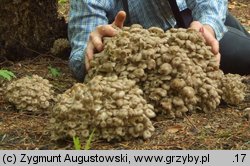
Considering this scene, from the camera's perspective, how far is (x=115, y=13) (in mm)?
4586

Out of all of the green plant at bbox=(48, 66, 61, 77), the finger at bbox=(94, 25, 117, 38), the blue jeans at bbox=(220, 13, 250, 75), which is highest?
the finger at bbox=(94, 25, 117, 38)

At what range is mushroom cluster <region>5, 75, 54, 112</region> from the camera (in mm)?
3959

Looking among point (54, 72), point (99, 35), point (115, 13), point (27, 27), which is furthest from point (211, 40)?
point (27, 27)

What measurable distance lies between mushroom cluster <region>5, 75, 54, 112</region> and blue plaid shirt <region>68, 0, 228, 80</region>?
0.40 m

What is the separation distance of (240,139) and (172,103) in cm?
56

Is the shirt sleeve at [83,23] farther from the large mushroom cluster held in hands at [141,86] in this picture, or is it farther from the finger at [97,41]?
the large mushroom cluster held in hands at [141,86]

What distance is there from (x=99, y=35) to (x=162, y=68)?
60 cm

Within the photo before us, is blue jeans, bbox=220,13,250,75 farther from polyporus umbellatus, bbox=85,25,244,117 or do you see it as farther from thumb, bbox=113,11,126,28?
thumb, bbox=113,11,126,28

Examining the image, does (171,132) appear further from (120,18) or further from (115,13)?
(115,13)

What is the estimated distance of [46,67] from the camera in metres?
5.34

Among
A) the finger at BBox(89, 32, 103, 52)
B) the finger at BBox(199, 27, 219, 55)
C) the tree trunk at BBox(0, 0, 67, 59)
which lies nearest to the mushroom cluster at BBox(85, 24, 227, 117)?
the finger at BBox(89, 32, 103, 52)

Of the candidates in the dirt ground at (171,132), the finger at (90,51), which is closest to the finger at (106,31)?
the finger at (90,51)

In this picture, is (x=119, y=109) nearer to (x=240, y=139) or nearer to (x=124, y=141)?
(x=124, y=141)

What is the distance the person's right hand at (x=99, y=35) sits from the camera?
3.78 m
